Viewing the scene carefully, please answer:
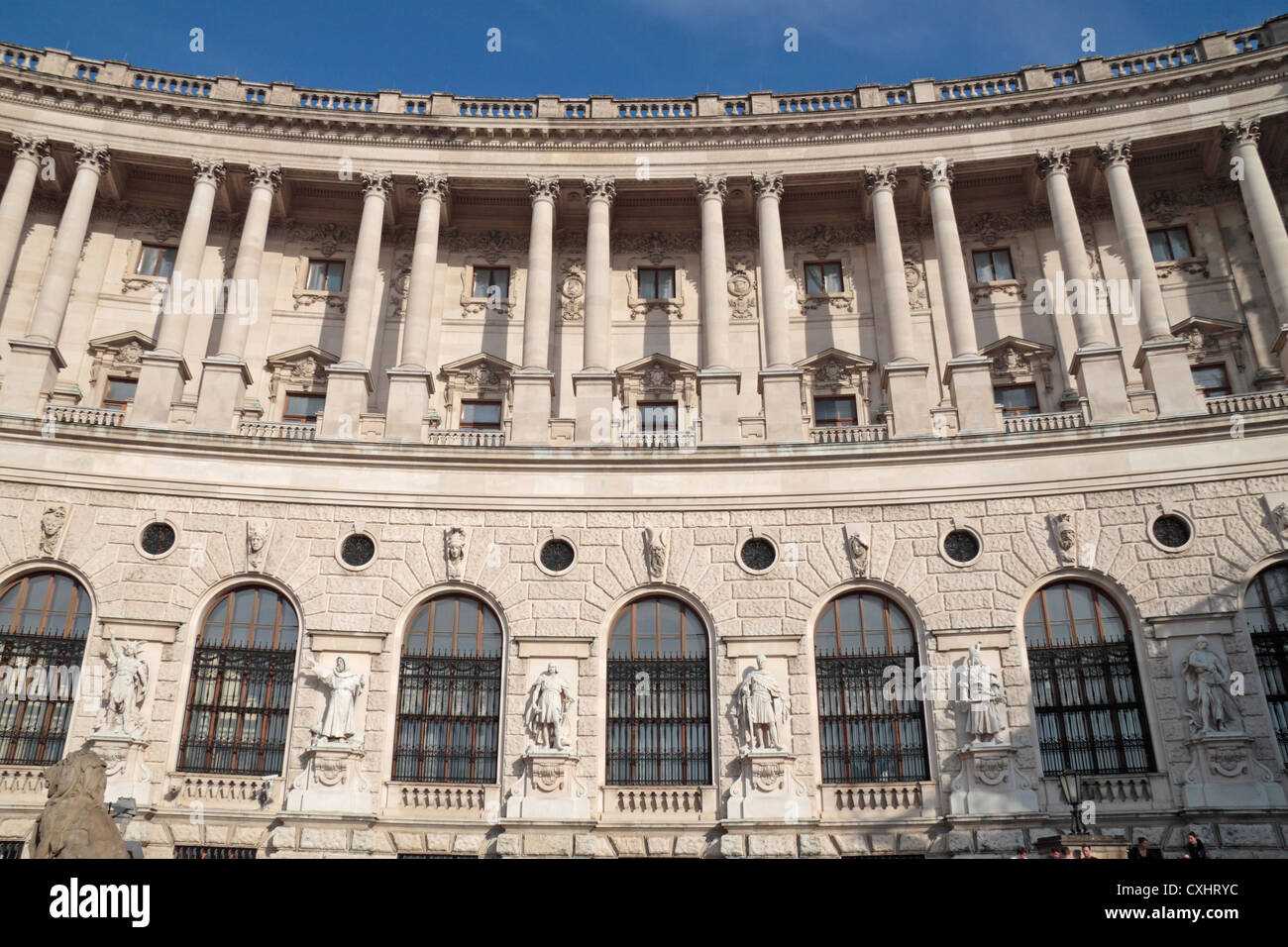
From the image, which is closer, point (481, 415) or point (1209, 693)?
point (1209, 693)

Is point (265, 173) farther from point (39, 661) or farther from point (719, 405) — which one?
point (719, 405)

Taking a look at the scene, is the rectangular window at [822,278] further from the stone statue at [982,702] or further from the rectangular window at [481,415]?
the stone statue at [982,702]

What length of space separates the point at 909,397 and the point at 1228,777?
11782 millimetres

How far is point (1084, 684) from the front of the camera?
24.4m

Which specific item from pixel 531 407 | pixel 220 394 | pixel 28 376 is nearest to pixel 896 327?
pixel 531 407

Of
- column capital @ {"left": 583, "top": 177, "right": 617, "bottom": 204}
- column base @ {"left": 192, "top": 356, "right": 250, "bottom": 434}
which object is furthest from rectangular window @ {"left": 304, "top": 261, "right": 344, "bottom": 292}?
column capital @ {"left": 583, "top": 177, "right": 617, "bottom": 204}

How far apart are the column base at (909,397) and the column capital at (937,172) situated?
7.11m

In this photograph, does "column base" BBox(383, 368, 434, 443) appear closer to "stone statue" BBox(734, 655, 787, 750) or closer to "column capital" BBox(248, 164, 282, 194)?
"column capital" BBox(248, 164, 282, 194)

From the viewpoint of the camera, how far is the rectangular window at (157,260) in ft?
111

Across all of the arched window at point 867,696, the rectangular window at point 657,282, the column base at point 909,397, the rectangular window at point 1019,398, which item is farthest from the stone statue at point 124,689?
the rectangular window at point 1019,398

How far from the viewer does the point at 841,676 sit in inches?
992
